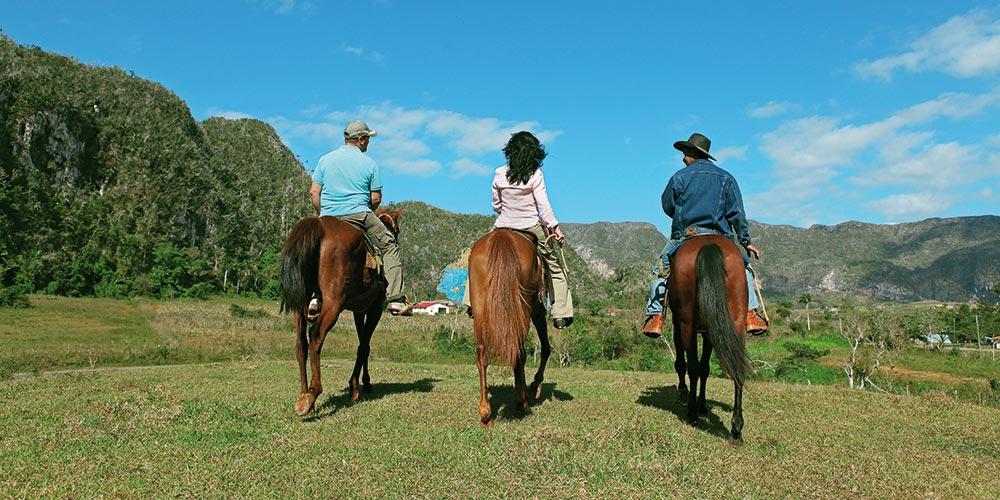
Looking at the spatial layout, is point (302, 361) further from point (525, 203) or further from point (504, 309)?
point (525, 203)

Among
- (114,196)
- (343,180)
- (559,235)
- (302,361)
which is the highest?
(114,196)

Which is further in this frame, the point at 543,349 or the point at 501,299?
the point at 543,349

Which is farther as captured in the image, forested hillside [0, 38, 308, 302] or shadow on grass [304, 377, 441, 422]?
forested hillside [0, 38, 308, 302]

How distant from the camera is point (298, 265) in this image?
20.9ft

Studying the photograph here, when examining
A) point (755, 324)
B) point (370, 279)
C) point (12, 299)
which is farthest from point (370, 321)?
point (12, 299)

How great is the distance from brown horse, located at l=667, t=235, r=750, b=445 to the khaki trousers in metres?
3.22

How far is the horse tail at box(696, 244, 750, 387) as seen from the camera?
18.6 ft

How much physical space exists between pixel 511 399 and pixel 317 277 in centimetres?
274

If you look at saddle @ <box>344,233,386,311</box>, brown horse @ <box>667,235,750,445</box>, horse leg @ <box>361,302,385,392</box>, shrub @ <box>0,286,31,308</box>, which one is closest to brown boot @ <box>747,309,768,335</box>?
brown horse @ <box>667,235,750,445</box>

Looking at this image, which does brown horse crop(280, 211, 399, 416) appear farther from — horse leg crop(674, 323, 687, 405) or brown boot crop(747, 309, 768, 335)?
brown boot crop(747, 309, 768, 335)

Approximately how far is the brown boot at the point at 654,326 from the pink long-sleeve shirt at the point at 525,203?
4.82ft

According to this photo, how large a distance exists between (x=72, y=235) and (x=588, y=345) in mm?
55519

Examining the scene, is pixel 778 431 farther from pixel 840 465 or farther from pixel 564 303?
pixel 564 303

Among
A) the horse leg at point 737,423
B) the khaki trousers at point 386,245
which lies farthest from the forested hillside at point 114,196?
the horse leg at point 737,423
